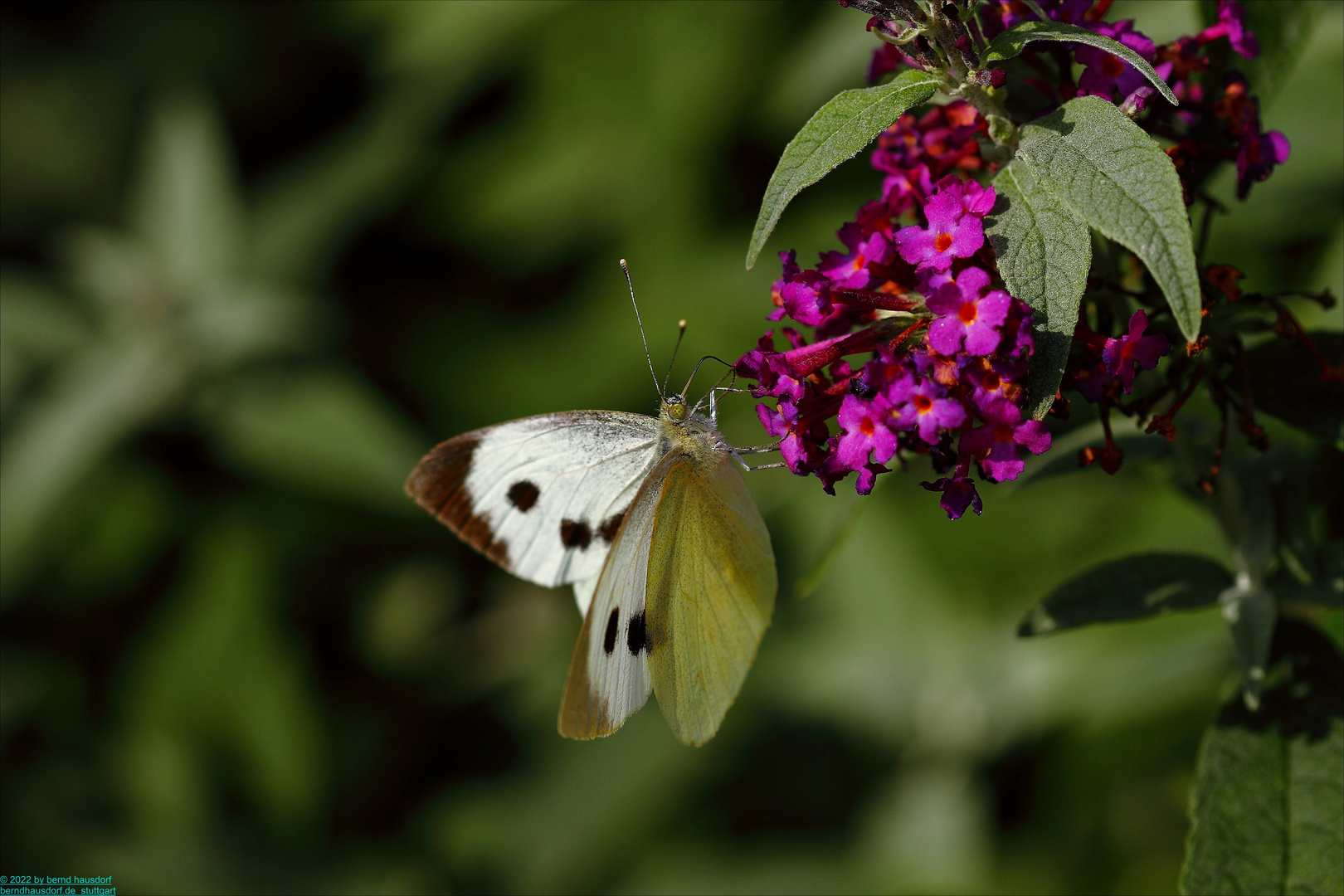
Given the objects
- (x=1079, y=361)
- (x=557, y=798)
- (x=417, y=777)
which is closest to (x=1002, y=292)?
(x=1079, y=361)

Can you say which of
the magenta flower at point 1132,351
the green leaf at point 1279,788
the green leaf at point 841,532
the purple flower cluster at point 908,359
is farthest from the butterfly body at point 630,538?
the green leaf at point 1279,788

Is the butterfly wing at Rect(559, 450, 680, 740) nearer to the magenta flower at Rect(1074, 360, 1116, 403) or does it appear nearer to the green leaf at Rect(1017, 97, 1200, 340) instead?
the magenta flower at Rect(1074, 360, 1116, 403)

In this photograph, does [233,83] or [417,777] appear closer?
[417,777]

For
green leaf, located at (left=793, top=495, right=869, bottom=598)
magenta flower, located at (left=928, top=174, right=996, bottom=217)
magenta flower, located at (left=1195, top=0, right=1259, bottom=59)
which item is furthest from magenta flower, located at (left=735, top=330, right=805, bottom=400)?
magenta flower, located at (left=1195, top=0, right=1259, bottom=59)

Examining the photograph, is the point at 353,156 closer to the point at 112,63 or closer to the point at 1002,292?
the point at 112,63

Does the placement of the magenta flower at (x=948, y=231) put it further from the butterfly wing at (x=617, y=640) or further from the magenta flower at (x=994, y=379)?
the butterfly wing at (x=617, y=640)

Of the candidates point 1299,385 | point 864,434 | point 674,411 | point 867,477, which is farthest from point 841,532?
point 1299,385

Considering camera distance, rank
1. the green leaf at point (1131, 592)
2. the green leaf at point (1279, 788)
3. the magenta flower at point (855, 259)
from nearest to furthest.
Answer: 1. the magenta flower at point (855, 259)
2. the green leaf at point (1279, 788)
3. the green leaf at point (1131, 592)

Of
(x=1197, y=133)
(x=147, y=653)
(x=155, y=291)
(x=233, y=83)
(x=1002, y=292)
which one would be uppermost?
(x=233, y=83)
